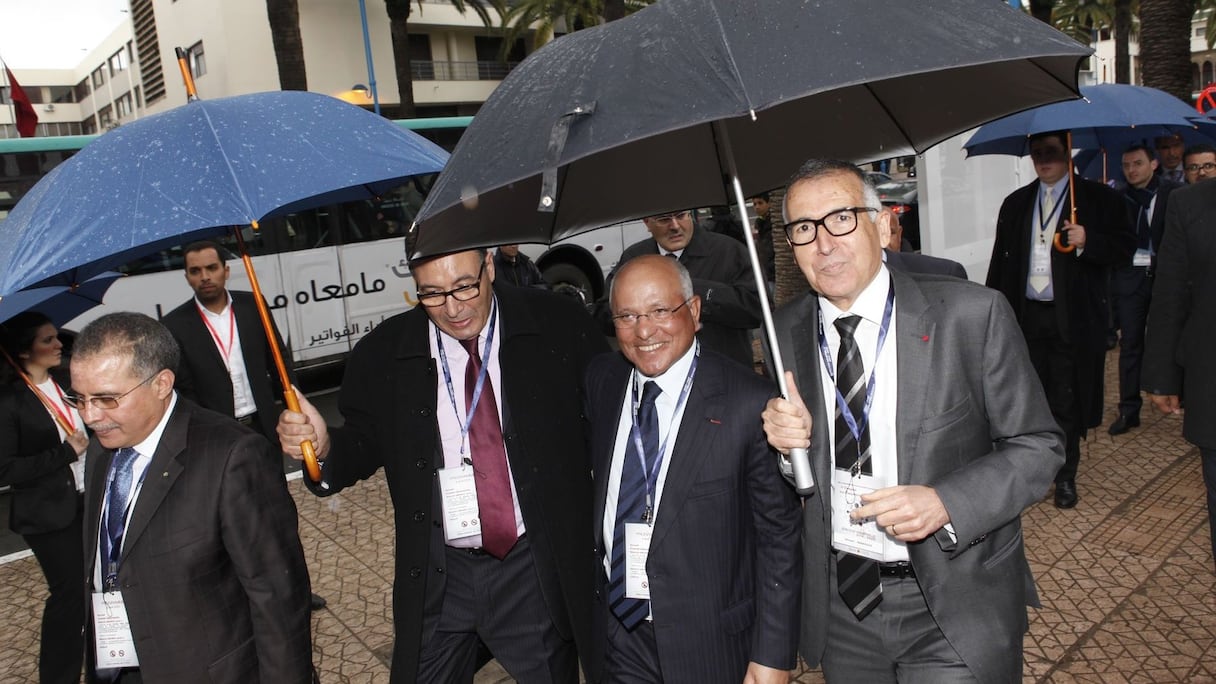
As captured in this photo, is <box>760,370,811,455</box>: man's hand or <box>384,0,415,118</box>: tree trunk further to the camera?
<box>384,0,415,118</box>: tree trunk

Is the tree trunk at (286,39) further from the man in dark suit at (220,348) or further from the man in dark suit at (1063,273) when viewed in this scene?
the man in dark suit at (1063,273)

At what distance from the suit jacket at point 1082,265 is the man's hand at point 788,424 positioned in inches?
144

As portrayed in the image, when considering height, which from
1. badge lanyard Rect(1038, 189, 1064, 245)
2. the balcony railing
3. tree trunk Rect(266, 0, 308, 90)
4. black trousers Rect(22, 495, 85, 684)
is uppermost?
the balcony railing

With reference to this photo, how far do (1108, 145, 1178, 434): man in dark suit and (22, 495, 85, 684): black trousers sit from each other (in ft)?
22.8

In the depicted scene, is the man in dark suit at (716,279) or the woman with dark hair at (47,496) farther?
the man in dark suit at (716,279)

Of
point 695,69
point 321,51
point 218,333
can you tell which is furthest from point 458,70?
point 695,69

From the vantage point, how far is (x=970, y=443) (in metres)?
2.28

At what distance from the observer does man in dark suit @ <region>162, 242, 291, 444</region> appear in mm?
4406

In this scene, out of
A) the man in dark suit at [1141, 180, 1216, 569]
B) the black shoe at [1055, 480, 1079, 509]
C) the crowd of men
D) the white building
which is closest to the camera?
the crowd of men

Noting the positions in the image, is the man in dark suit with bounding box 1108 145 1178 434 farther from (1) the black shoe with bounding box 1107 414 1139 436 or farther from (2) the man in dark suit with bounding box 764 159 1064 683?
(2) the man in dark suit with bounding box 764 159 1064 683

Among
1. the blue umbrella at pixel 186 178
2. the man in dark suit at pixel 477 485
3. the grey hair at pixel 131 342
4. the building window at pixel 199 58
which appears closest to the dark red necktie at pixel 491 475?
the man in dark suit at pixel 477 485

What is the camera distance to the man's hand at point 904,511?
2.02 metres

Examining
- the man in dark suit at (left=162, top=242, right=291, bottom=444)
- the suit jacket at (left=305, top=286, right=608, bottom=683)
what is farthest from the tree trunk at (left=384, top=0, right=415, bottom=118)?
the suit jacket at (left=305, top=286, right=608, bottom=683)

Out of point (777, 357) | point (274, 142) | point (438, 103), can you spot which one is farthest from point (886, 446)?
point (438, 103)
